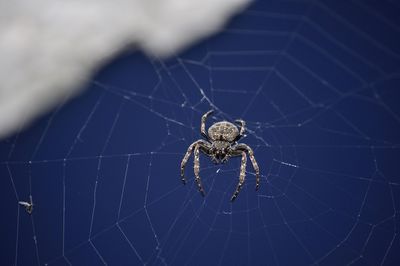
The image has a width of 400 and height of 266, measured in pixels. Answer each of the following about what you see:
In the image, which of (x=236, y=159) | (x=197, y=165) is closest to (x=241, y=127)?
(x=236, y=159)

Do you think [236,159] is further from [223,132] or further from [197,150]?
[197,150]

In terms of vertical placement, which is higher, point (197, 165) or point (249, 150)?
point (197, 165)

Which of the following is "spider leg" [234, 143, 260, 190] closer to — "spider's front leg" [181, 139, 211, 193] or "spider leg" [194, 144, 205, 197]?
"spider's front leg" [181, 139, 211, 193]

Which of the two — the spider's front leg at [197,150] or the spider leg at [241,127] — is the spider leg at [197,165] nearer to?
the spider's front leg at [197,150]

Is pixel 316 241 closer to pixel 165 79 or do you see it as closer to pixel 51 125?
pixel 165 79

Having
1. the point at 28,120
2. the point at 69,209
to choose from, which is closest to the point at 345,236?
the point at 69,209

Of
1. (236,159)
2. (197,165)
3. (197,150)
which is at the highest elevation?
(197,150)

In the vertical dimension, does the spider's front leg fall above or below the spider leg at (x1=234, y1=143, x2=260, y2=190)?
above

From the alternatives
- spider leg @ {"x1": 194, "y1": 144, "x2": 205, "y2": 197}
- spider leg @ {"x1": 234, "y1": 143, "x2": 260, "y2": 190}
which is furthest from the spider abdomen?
spider leg @ {"x1": 194, "y1": 144, "x2": 205, "y2": 197}
